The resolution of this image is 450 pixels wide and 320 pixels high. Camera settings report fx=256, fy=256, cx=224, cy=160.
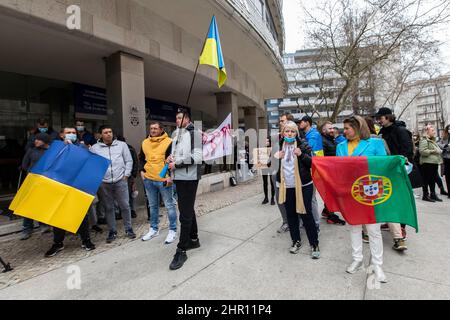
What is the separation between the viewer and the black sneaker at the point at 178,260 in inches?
123

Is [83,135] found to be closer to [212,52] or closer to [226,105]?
[212,52]

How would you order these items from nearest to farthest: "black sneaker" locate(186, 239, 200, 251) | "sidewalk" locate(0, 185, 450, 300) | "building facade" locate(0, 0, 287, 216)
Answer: "sidewalk" locate(0, 185, 450, 300), "black sneaker" locate(186, 239, 200, 251), "building facade" locate(0, 0, 287, 216)

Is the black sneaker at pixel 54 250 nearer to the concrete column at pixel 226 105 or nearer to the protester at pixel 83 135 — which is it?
the protester at pixel 83 135

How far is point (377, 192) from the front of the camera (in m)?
2.91

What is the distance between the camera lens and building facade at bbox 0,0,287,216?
5.17 metres

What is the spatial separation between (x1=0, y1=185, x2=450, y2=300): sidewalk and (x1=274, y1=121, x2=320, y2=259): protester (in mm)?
283

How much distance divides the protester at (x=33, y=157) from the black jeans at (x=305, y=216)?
3.95m

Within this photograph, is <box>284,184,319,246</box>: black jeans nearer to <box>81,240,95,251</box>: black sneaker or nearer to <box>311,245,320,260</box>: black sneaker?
<box>311,245,320,260</box>: black sneaker

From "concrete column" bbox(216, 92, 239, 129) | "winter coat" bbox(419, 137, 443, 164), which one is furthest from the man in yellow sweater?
"concrete column" bbox(216, 92, 239, 129)

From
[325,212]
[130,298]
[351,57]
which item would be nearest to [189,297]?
[130,298]

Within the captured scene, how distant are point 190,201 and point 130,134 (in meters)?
3.74

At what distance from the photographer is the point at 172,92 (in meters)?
11.0

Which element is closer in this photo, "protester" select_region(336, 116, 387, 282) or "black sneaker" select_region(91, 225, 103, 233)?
"protester" select_region(336, 116, 387, 282)

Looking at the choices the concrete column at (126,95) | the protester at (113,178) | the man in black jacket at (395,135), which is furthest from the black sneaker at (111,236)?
the man in black jacket at (395,135)
